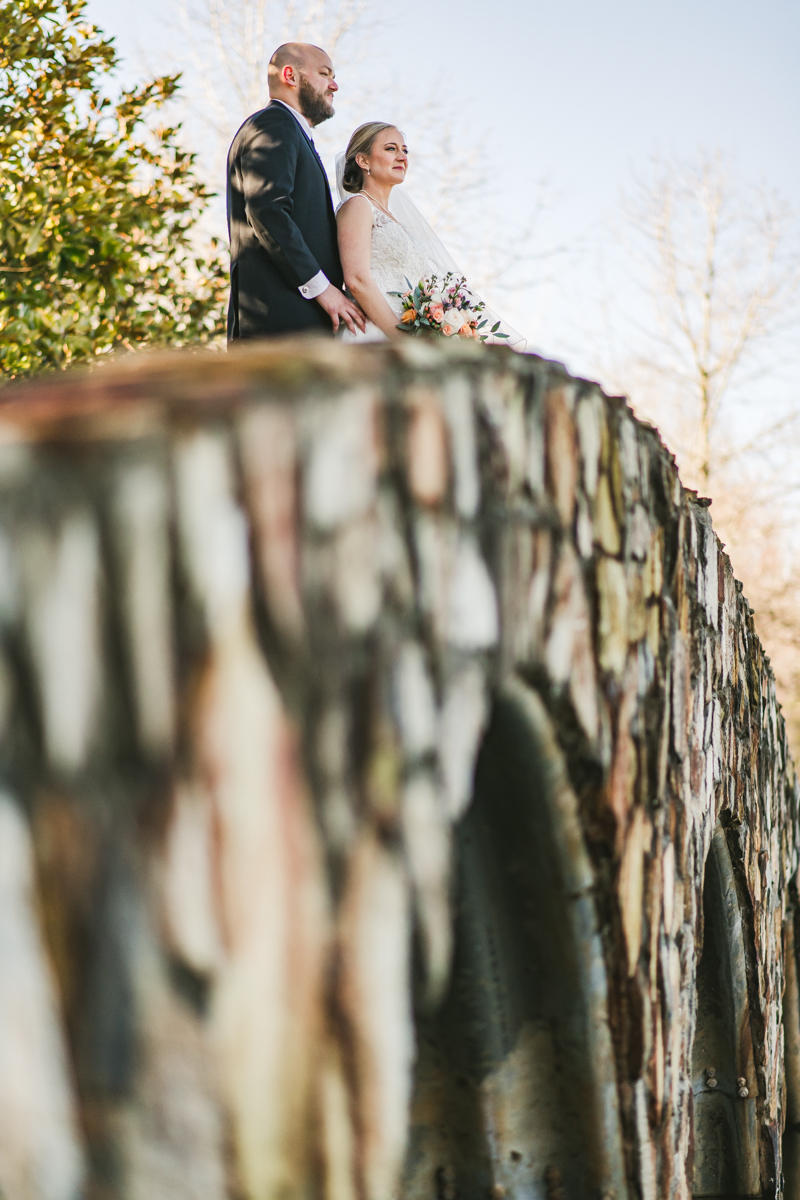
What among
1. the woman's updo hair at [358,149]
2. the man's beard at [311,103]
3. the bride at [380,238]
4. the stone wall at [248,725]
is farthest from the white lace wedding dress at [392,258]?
the stone wall at [248,725]

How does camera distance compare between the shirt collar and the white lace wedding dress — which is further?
the white lace wedding dress

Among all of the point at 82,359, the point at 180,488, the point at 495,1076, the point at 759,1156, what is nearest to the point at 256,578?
the point at 180,488

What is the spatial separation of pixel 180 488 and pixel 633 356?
14.8 meters

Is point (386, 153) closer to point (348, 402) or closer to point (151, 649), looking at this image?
point (348, 402)

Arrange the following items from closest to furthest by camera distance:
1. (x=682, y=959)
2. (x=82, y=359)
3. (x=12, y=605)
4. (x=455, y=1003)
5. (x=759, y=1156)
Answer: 1. (x=12, y=605)
2. (x=455, y=1003)
3. (x=682, y=959)
4. (x=759, y=1156)
5. (x=82, y=359)

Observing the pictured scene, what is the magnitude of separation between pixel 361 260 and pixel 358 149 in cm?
38

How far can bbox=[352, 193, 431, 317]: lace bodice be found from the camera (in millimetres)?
2643

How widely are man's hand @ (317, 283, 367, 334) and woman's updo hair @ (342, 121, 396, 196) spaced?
45cm

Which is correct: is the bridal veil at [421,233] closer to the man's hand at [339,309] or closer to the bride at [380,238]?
the bride at [380,238]

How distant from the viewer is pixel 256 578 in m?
0.83

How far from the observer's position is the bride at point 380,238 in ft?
8.32

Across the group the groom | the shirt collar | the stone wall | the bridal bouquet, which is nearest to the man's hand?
the groom

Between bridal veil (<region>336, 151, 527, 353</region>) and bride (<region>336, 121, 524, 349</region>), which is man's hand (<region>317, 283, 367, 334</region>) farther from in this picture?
bridal veil (<region>336, 151, 527, 353</region>)

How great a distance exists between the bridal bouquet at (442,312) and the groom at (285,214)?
13 centimetres
